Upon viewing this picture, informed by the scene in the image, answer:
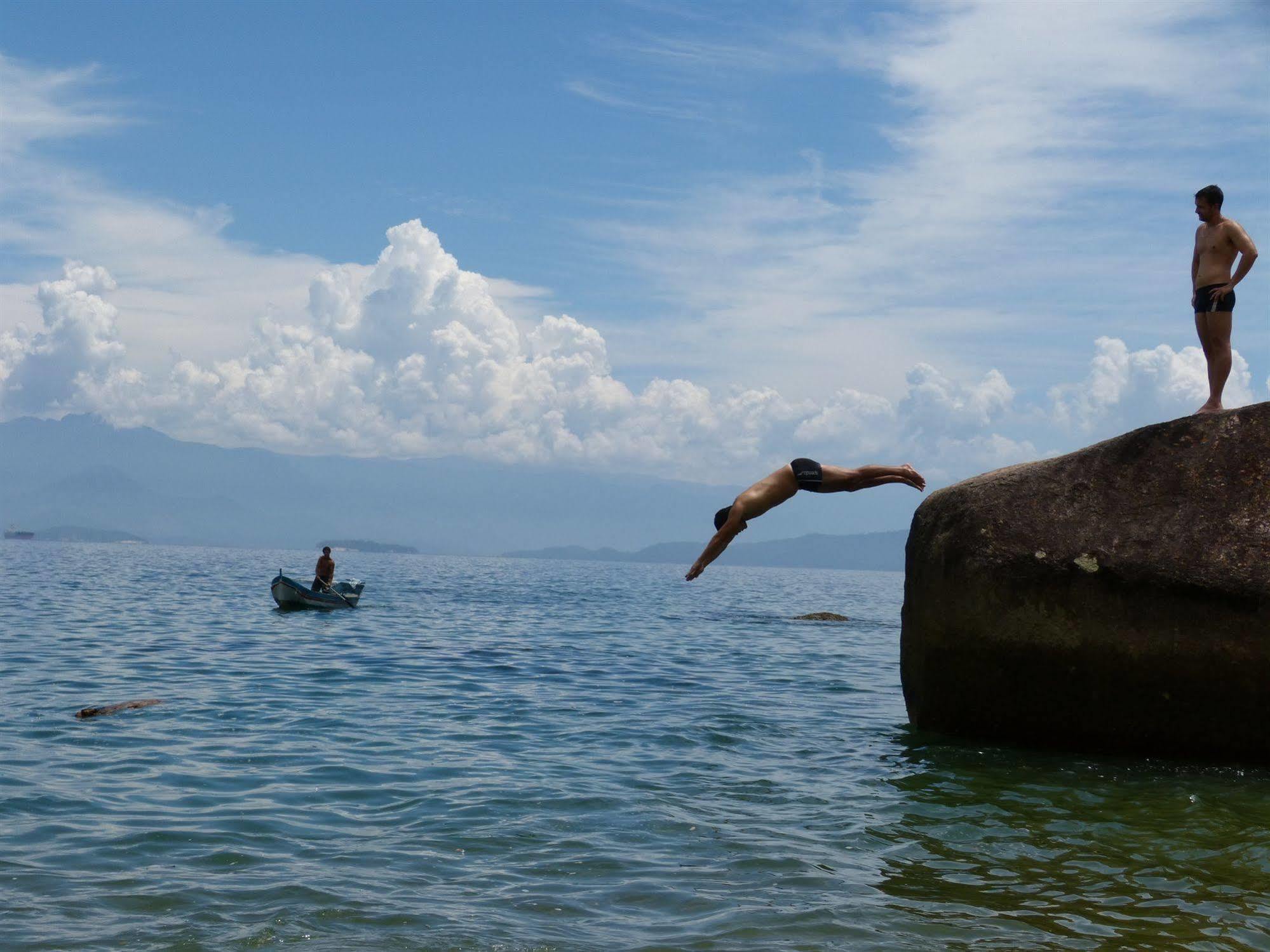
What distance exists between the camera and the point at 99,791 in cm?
1131

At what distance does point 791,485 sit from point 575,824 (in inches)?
163

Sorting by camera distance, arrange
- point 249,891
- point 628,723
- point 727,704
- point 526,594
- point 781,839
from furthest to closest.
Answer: point 526,594, point 727,704, point 628,723, point 781,839, point 249,891

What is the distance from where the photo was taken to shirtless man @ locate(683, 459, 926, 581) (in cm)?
1168

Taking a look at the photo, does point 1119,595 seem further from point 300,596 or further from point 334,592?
point 334,592

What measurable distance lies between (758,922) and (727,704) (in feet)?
35.1

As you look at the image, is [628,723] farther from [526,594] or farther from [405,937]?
[526,594]

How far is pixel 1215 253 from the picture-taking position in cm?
1317

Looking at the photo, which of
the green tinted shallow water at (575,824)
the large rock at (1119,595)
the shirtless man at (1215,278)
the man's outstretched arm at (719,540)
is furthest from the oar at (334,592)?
the shirtless man at (1215,278)

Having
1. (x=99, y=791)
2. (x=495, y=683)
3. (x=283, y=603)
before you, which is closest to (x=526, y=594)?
(x=283, y=603)

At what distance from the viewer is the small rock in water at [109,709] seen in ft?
50.5

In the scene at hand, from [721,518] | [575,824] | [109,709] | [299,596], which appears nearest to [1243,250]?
[721,518]

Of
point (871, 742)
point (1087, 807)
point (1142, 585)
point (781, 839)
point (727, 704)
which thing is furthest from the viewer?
point (727, 704)

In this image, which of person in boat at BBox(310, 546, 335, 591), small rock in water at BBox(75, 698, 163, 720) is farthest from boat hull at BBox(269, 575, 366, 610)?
small rock in water at BBox(75, 698, 163, 720)

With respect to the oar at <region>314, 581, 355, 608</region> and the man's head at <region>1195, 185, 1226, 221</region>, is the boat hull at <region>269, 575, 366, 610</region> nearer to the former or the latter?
the oar at <region>314, 581, 355, 608</region>
